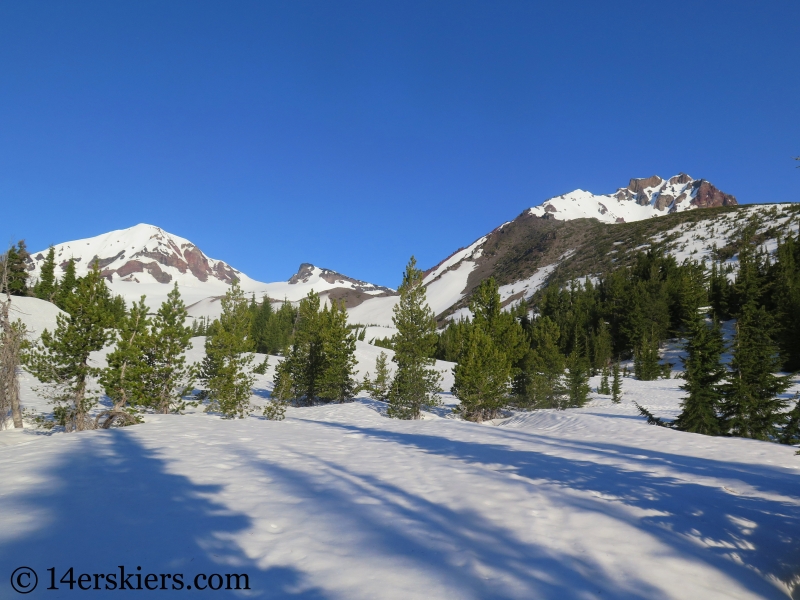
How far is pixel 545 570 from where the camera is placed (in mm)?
4340

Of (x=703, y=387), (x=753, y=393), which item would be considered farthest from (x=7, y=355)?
(x=753, y=393)

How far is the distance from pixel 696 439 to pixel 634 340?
4430 cm

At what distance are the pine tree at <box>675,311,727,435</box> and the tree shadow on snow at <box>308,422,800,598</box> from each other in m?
7.46

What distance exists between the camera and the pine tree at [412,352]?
24578mm

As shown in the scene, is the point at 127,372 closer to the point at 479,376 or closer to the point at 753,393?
the point at 479,376

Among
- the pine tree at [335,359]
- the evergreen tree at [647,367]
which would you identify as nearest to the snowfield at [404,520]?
the pine tree at [335,359]

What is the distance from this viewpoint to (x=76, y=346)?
1633 centimetres

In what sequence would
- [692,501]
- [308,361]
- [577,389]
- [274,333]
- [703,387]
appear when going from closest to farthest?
[692,501] → [703,387] → [577,389] → [308,361] → [274,333]

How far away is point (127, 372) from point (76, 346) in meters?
2.25

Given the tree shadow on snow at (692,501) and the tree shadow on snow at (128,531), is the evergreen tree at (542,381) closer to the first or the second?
the tree shadow on snow at (692,501)

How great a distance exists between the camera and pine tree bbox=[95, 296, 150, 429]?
50.4ft

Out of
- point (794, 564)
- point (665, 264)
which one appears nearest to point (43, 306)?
point (794, 564)

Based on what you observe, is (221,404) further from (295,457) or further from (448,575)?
(448,575)

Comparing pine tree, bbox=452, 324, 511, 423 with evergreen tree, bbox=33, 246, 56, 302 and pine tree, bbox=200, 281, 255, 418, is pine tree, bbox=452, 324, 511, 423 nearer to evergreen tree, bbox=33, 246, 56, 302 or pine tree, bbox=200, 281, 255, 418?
pine tree, bbox=200, 281, 255, 418
